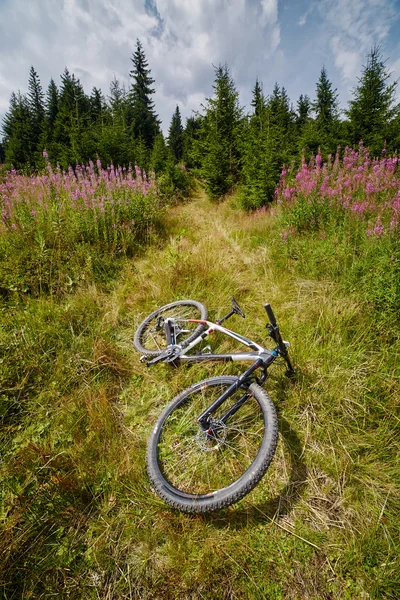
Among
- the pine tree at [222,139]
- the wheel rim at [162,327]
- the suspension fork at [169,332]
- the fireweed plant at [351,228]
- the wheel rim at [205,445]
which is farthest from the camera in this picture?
the pine tree at [222,139]

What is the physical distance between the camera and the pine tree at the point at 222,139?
1076 cm

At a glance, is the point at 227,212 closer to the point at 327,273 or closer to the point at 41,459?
the point at 327,273

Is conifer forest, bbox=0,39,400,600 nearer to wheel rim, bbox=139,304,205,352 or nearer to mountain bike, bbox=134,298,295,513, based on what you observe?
mountain bike, bbox=134,298,295,513

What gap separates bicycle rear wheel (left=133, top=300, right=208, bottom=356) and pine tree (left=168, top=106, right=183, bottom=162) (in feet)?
122

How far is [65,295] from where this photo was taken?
382cm

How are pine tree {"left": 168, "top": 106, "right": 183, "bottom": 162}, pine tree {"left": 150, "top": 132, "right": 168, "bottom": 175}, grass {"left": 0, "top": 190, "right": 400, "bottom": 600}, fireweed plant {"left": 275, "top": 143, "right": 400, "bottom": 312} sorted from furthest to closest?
pine tree {"left": 168, "top": 106, "right": 183, "bottom": 162} < pine tree {"left": 150, "top": 132, "right": 168, "bottom": 175} < fireweed plant {"left": 275, "top": 143, "right": 400, "bottom": 312} < grass {"left": 0, "top": 190, "right": 400, "bottom": 600}

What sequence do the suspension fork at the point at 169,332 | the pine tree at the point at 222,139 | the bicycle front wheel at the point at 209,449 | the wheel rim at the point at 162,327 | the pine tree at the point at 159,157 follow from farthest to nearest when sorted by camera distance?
the pine tree at the point at 159,157 → the pine tree at the point at 222,139 → the wheel rim at the point at 162,327 → the suspension fork at the point at 169,332 → the bicycle front wheel at the point at 209,449

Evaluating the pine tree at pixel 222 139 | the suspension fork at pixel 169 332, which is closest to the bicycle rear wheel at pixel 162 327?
the suspension fork at pixel 169 332

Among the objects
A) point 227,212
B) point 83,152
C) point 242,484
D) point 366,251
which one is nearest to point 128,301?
point 242,484

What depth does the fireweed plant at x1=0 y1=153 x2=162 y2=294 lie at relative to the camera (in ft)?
12.9

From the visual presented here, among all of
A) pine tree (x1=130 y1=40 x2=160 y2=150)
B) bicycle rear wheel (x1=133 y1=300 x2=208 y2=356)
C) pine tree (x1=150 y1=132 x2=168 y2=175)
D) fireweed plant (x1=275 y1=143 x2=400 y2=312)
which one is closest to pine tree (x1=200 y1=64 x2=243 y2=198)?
pine tree (x1=150 y1=132 x2=168 y2=175)

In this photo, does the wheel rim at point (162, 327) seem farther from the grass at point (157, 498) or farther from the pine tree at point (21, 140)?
the pine tree at point (21, 140)

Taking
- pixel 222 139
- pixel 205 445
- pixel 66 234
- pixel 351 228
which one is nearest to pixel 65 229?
pixel 66 234

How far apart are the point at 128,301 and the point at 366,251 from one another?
3.76m
